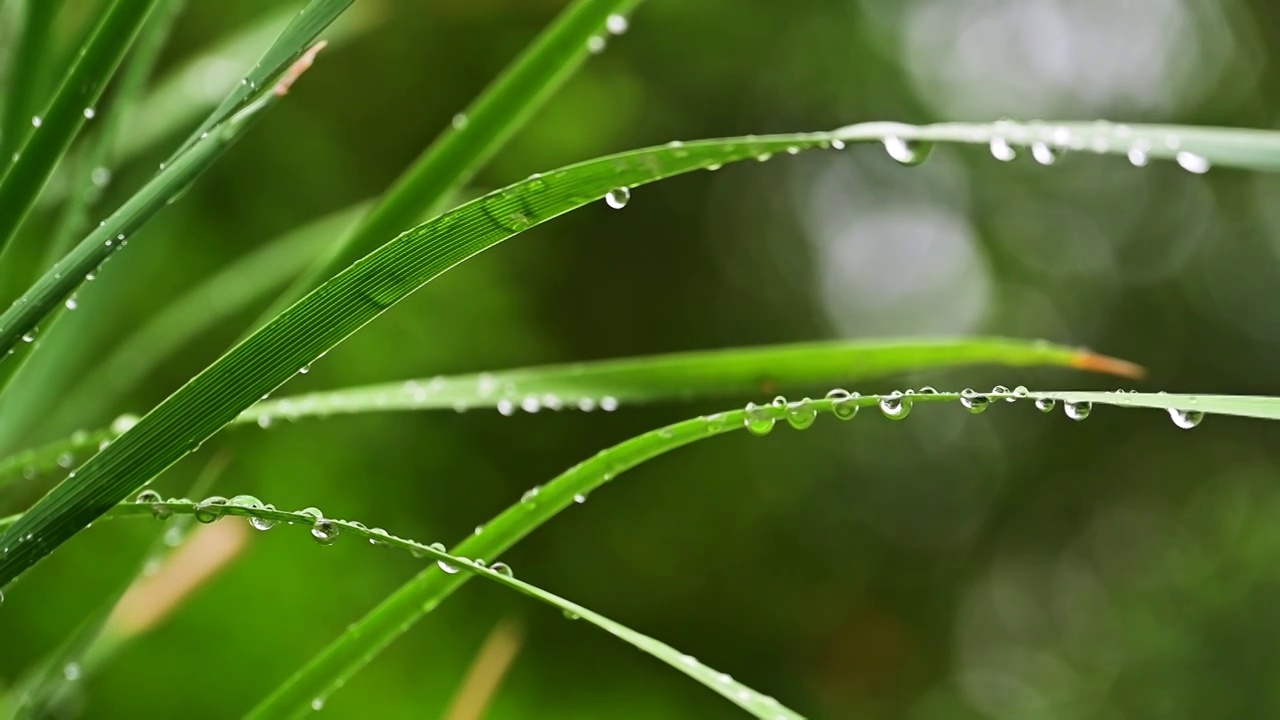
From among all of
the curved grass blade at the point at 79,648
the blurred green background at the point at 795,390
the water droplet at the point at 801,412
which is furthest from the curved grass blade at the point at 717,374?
the blurred green background at the point at 795,390

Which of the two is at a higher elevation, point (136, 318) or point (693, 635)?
point (693, 635)

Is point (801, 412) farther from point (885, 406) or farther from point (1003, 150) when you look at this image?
point (1003, 150)

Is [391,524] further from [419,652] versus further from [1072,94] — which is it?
[1072,94]

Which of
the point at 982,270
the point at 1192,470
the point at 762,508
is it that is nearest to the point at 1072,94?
the point at 982,270

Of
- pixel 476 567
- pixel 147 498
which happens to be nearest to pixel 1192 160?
pixel 476 567

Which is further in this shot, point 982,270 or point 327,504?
point 982,270

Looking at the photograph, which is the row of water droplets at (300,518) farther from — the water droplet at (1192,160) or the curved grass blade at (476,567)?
the water droplet at (1192,160)

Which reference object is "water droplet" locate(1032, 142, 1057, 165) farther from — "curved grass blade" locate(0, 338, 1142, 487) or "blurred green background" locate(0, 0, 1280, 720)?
"blurred green background" locate(0, 0, 1280, 720)
